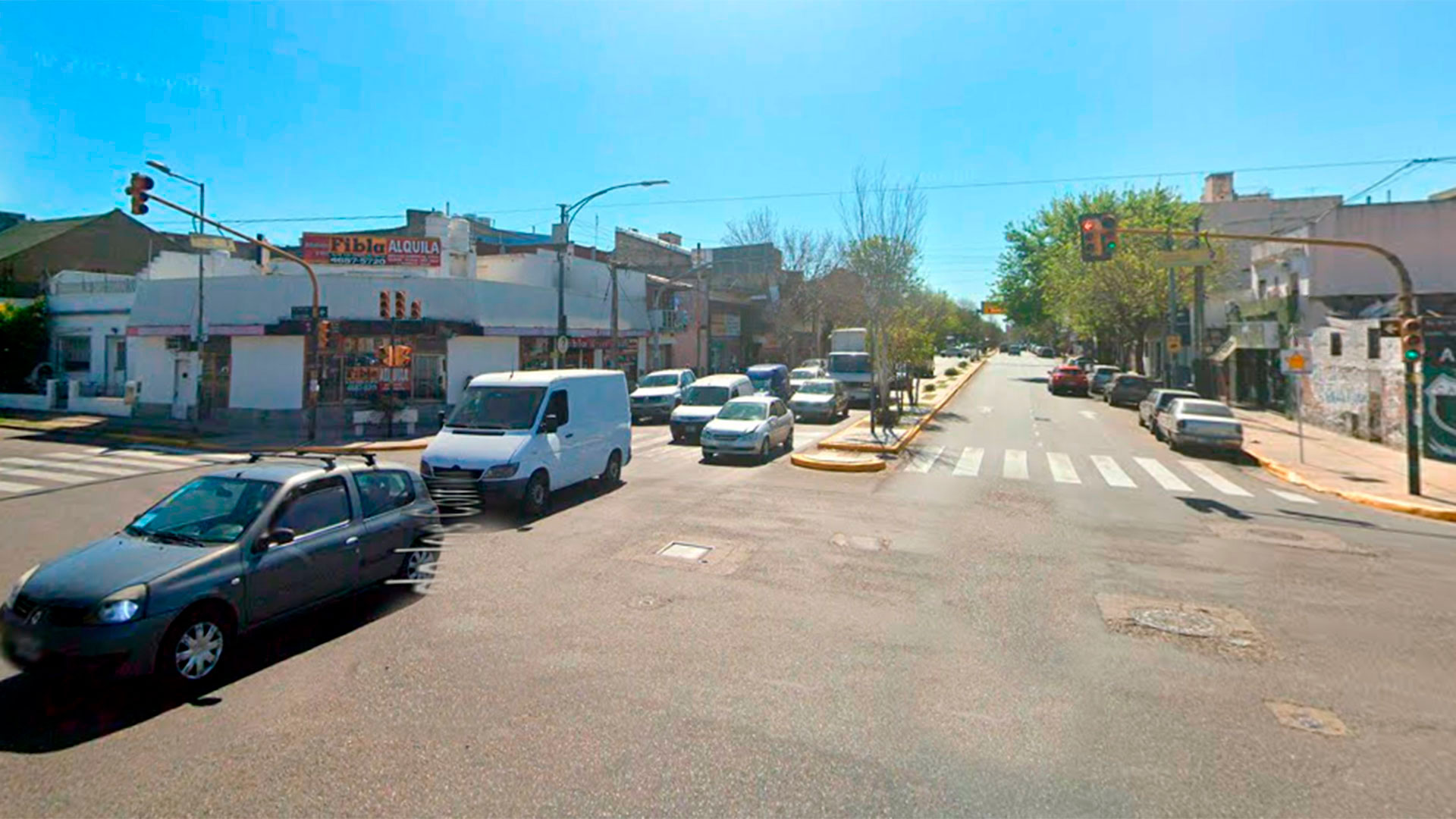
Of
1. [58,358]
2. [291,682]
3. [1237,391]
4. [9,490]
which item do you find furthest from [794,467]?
[58,358]

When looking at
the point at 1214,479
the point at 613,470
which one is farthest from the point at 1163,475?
the point at 613,470

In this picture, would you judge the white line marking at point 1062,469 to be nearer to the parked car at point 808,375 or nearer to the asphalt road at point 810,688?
the asphalt road at point 810,688

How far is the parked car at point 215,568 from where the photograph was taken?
4.86 meters

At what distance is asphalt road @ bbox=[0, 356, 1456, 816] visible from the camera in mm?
4043

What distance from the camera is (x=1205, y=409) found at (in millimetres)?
20406

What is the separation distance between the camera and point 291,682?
5383 mm

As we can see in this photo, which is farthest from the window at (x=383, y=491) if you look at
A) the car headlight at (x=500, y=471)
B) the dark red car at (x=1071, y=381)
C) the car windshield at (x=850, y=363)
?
the dark red car at (x=1071, y=381)

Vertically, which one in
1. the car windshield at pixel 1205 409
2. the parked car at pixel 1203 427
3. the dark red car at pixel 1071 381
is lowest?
the parked car at pixel 1203 427

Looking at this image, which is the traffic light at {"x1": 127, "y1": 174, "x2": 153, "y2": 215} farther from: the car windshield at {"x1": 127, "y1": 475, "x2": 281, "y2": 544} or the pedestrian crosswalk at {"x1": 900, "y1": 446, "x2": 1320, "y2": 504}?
the pedestrian crosswalk at {"x1": 900, "y1": 446, "x2": 1320, "y2": 504}

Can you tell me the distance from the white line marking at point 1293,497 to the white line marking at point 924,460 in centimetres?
678

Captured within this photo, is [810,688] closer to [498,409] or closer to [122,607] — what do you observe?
[122,607]

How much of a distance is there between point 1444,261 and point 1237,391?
351 inches

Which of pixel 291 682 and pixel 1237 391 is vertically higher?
pixel 1237 391

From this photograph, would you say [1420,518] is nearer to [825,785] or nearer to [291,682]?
[825,785]
